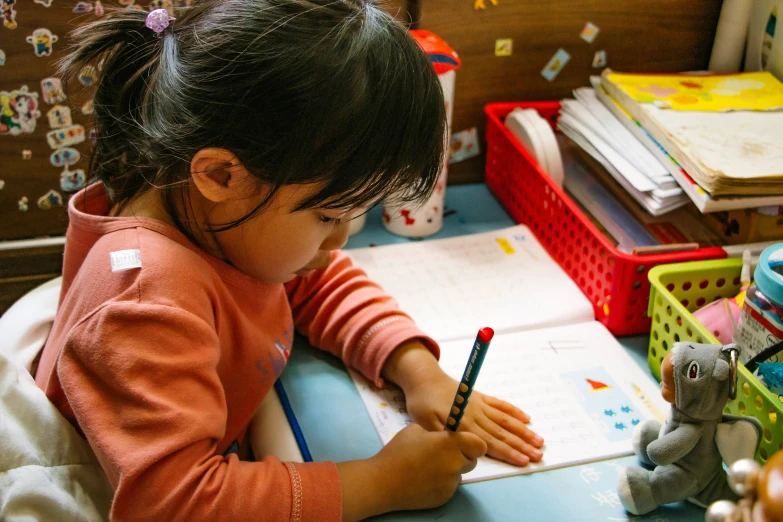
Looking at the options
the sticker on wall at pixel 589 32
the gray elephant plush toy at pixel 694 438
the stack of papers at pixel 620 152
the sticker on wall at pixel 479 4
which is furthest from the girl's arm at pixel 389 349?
the sticker on wall at pixel 589 32

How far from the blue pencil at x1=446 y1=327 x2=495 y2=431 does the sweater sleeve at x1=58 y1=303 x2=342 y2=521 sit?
0.59ft

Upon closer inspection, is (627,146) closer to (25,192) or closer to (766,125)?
(766,125)

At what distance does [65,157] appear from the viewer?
1068mm

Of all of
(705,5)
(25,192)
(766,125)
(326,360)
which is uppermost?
(705,5)

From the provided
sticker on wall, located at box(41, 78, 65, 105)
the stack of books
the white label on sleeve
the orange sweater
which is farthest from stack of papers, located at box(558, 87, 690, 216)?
sticker on wall, located at box(41, 78, 65, 105)

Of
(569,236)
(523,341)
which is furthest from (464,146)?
(523,341)

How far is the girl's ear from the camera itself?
24.7 inches

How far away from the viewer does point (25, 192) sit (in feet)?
3.51

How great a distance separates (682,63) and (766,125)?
1.07 ft

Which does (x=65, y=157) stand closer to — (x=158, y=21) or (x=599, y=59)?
(x=158, y=21)

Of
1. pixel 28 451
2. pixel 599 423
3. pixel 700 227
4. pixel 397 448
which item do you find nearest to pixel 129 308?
A: pixel 28 451

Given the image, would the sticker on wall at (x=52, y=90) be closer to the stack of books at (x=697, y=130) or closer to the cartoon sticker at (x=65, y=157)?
the cartoon sticker at (x=65, y=157)

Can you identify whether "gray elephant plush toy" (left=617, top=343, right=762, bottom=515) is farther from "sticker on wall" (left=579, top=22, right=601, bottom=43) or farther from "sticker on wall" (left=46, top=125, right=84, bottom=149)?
"sticker on wall" (left=46, top=125, right=84, bottom=149)

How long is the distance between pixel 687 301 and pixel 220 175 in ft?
1.84
